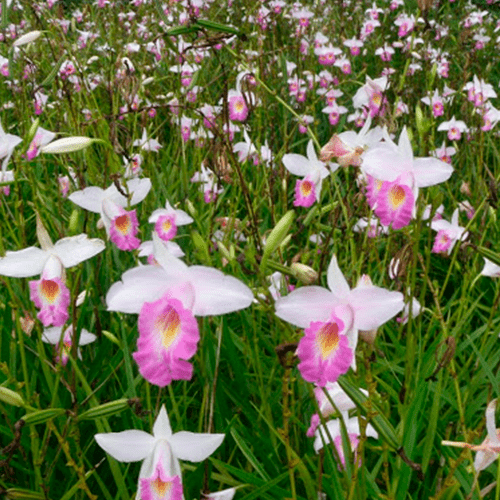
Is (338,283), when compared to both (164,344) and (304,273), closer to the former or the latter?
(304,273)

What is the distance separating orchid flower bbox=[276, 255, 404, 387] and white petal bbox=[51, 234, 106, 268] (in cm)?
55

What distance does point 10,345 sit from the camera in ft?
6.24

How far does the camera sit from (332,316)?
3.49ft

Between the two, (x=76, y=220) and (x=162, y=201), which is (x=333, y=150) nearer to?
(x=76, y=220)

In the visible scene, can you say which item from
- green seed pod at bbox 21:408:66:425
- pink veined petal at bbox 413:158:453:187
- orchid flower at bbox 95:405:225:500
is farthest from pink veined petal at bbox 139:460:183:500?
pink veined petal at bbox 413:158:453:187

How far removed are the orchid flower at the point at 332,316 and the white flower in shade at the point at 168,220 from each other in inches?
43.8

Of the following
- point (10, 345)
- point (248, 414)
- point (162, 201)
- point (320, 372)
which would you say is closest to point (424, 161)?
point (320, 372)

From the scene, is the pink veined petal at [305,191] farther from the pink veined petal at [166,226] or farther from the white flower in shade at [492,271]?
the white flower in shade at [492,271]

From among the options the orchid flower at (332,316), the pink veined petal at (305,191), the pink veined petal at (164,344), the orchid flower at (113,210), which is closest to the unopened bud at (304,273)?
the orchid flower at (332,316)

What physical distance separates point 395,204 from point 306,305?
43 cm

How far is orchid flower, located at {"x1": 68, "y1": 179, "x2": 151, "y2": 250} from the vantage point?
5.96 feet

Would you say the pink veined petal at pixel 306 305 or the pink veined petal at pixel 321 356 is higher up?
the pink veined petal at pixel 306 305

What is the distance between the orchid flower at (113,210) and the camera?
5.96 feet

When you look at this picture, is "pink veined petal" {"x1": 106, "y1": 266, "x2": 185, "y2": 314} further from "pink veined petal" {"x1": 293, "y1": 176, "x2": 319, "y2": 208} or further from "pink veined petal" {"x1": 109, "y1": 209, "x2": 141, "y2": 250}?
"pink veined petal" {"x1": 293, "y1": 176, "x2": 319, "y2": 208}
